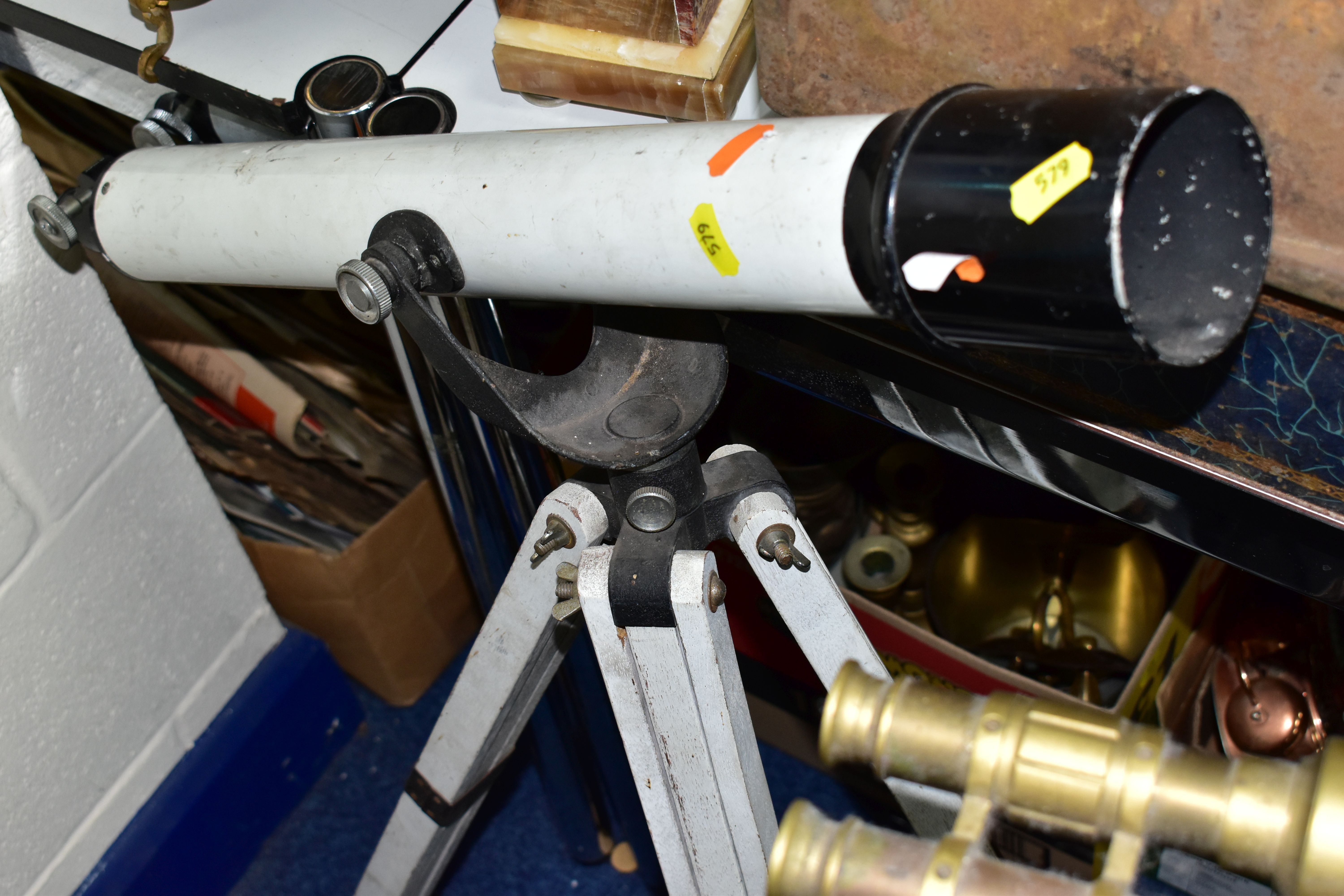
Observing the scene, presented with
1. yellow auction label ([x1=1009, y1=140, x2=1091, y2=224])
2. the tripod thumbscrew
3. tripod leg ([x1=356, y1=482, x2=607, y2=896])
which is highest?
yellow auction label ([x1=1009, y1=140, x2=1091, y2=224])

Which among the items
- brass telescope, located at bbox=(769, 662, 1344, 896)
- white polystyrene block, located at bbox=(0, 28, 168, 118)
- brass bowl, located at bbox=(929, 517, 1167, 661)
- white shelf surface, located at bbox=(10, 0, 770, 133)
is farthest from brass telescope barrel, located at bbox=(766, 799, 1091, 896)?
white polystyrene block, located at bbox=(0, 28, 168, 118)

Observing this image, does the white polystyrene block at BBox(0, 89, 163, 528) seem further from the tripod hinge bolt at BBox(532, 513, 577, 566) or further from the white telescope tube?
the tripod hinge bolt at BBox(532, 513, 577, 566)

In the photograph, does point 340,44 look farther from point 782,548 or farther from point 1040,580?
point 1040,580

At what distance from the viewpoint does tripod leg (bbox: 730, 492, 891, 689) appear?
0.73 m

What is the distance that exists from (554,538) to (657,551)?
9cm

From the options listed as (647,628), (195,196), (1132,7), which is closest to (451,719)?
(647,628)

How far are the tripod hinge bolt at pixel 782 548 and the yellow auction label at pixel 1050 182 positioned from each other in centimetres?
29

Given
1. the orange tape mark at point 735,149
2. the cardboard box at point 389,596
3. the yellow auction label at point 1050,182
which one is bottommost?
the cardboard box at point 389,596

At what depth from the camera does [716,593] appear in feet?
2.28

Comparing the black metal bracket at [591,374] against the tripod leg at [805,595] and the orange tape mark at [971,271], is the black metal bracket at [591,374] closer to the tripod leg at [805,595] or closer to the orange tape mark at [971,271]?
the tripod leg at [805,595]

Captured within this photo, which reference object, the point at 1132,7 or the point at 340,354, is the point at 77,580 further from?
the point at 1132,7

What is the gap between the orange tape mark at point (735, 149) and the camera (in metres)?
0.56

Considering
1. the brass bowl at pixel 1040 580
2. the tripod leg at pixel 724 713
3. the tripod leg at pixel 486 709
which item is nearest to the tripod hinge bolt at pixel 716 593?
the tripod leg at pixel 724 713

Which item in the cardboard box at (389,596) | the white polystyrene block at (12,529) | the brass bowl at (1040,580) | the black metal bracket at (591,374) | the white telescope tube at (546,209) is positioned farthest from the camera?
the cardboard box at (389,596)
